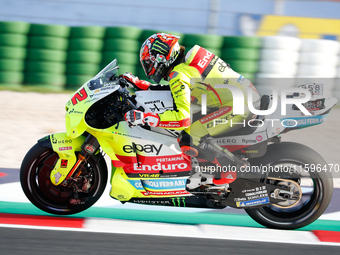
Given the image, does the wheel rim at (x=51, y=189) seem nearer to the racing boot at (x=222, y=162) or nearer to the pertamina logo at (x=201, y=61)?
the racing boot at (x=222, y=162)

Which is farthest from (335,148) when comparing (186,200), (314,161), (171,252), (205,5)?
(205,5)

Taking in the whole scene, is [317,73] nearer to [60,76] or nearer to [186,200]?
[60,76]

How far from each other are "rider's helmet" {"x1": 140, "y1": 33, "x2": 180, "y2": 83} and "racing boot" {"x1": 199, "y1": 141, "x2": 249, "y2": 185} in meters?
0.72

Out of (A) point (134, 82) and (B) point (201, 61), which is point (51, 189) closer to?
(A) point (134, 82)

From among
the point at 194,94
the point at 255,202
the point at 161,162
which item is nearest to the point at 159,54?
the point at 194,94

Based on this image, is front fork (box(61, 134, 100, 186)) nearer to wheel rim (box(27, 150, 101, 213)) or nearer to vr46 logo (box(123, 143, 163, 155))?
wheel rim (box(27, 150, 101, 213))

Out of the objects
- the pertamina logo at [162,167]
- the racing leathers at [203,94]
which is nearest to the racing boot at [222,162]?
the racing leathers at [203,94]

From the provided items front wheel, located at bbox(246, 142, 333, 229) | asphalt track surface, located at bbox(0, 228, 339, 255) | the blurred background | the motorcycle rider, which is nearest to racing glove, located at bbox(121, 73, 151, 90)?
the motorcycle rider

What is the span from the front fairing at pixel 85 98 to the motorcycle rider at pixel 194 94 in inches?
12.6

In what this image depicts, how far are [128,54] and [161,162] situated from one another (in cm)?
502

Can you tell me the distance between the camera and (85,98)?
3.49m

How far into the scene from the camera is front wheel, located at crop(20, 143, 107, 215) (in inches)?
146

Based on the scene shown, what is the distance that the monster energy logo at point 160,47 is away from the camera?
11.2 ft

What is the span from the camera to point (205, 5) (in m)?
11.7
